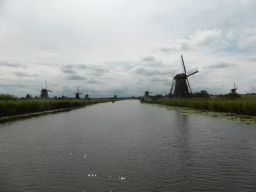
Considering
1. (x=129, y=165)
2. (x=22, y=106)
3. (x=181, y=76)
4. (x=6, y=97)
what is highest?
(x=181, y=76)

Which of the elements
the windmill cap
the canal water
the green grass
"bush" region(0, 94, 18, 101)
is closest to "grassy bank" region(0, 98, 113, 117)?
the green grass

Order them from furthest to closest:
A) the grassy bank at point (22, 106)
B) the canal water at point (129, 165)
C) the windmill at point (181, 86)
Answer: the windmill at point (181, 86), the grassy bank at point (22, 106), the canal water at point (129, 165)

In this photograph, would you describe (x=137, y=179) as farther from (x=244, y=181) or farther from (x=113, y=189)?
(x=244, y=181)

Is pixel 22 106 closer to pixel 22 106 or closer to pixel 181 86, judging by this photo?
pixel 22 106

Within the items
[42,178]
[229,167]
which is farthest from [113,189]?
[229,167]

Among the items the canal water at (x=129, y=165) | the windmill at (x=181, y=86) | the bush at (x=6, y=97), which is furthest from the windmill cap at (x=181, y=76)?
the canal water at (x=129, y=165)

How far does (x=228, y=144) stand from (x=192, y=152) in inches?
86.7

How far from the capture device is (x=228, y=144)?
26.0 ft

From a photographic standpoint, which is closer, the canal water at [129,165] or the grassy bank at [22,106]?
the canal water at [129,165]

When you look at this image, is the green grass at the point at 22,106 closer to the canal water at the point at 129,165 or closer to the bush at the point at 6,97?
the bush at the point at 6,97

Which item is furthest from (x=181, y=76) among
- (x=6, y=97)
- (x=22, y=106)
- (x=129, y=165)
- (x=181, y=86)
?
(x=129, y=165)

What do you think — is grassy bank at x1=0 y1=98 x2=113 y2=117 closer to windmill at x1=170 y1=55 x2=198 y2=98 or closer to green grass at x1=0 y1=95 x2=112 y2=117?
green grass at x1=0 y1=95 x2=112 y2=117

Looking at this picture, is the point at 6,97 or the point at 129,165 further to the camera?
the point at 6,97

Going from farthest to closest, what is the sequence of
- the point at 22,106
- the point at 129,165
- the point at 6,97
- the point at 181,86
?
the point at 181,86 < the point at 6,97 < the point at 22,106 < the point at 129,165
